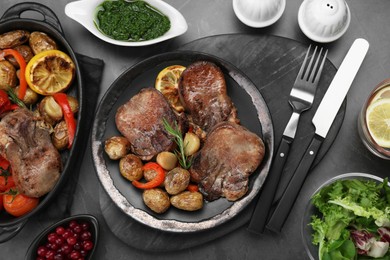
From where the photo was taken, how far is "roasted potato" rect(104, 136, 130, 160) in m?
2.27

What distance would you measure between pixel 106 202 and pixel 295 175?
903 mm

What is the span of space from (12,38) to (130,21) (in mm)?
553

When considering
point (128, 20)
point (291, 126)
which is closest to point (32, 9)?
point (128, 20)

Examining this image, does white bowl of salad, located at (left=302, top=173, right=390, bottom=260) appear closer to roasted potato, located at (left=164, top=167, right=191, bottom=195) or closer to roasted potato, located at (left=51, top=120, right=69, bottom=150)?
roasted potato, located at (left=164, top=167, right=191, bottom=195)

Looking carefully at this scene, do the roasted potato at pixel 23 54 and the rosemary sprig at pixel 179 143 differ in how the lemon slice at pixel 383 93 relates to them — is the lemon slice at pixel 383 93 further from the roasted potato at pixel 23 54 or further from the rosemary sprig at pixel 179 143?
the roasted potato at pixel 23 54

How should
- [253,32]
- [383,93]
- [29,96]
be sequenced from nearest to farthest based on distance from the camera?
[383,93]
[29,96]
[253,32]

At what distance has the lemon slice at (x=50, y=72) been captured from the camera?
7.53ft

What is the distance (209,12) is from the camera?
2.53 m

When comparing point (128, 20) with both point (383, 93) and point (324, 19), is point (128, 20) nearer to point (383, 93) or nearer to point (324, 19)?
point (324, 19)

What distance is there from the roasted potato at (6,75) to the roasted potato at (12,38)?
0.26 feet

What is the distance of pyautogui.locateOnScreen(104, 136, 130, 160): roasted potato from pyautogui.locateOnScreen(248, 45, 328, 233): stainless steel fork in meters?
0.66

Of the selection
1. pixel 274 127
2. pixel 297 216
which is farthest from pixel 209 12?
pixel 297 216

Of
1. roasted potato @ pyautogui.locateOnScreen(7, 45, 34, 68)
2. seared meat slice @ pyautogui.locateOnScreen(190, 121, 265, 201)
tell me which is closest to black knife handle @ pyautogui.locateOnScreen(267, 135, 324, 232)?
seared meat slice @ pyautogui.locateOnScreen(190, 121, 265, 201)

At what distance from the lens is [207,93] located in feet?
7.45
